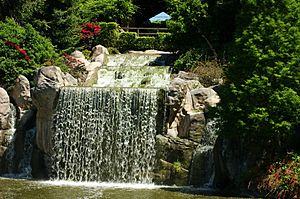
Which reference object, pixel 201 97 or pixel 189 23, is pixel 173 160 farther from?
pixel 189 23

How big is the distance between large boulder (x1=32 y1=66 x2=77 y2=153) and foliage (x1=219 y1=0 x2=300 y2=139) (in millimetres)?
6386

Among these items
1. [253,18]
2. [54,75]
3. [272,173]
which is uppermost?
[253,18]

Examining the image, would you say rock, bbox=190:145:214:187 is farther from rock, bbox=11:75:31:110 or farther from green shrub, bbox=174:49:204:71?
rock, bbox=11:75:31:110

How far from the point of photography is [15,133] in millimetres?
20031

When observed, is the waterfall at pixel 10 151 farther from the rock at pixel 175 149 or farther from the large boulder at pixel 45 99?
the rock at pixel 175 149

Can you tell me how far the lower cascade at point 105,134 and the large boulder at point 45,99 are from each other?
0.24 metres

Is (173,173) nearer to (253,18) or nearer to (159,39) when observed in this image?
(253,18)

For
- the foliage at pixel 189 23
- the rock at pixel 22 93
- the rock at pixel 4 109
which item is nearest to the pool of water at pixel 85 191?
the rock at pixel 4 109

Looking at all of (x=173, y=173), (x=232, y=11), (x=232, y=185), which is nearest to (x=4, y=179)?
(x=173, y=173)

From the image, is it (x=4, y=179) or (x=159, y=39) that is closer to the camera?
(x=4, y=179)

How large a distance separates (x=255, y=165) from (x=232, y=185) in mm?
1154

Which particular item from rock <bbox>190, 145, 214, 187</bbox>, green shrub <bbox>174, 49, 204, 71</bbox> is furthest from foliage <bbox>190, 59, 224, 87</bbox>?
rock <bbox>190, 145, 214, 187</bbox>

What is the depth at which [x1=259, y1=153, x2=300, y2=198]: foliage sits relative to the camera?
528 inches

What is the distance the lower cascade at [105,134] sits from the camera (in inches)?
714
